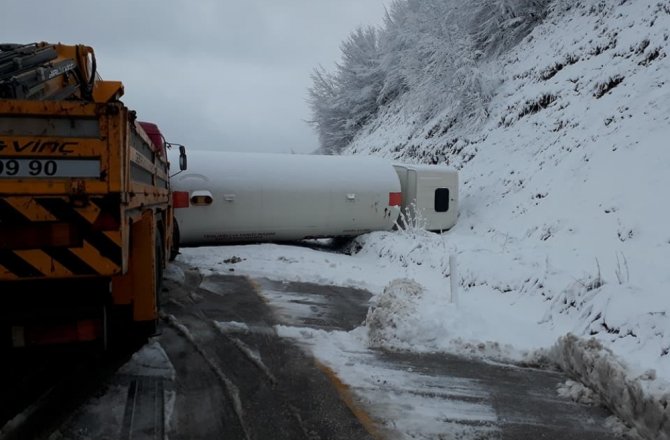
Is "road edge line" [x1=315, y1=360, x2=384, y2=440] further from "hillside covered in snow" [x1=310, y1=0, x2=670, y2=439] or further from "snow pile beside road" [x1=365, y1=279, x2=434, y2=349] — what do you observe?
"hillside covered in snow" [x1=310, y1=0, x2=670, y2=439]

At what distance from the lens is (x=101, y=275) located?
11.6 ft

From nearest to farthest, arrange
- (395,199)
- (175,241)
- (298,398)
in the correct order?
1. (298,398)
2. (175,241)
3. (395,199)

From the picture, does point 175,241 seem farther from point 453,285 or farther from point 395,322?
point 395,322

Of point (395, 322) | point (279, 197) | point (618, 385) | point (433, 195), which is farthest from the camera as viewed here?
point (433, 195)

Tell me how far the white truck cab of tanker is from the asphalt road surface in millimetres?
10127

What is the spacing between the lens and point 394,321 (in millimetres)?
6199

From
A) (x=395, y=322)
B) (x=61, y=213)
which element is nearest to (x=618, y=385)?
(x=395, y=322)

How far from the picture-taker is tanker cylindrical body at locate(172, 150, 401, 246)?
1315 centimetres

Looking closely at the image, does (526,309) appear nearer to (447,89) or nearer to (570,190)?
(570,190)

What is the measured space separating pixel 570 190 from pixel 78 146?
1124cm

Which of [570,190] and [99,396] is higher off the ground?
[570,190]

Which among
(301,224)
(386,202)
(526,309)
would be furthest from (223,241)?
(526,309)

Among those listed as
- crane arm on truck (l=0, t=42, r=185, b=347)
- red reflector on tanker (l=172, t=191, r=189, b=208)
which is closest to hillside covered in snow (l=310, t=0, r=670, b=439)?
crane arm on truck (l=0, t=42, r=185, b=347)

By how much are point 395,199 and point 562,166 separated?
4736 mm
